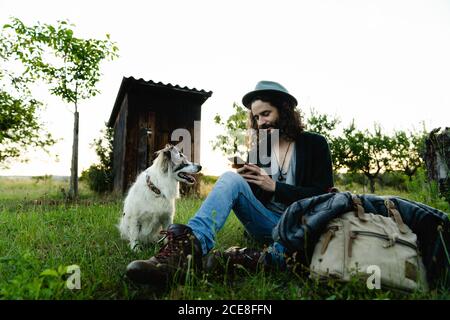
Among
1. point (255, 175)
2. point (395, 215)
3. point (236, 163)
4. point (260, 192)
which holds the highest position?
point (236, 163)

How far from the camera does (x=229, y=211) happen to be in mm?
2309

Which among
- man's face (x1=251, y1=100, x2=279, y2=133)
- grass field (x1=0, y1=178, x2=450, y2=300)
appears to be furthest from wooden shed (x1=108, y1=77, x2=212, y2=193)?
man's face (x1=251, y1=100, x2=279, y2=133)

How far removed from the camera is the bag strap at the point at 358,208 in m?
1.78

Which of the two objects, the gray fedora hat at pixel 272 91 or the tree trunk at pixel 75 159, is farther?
the tree trunk at pixel 75 159

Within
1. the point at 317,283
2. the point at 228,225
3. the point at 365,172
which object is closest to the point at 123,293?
the point at 317,283

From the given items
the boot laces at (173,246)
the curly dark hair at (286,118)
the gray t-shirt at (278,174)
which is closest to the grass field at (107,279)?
the boot laces at (173,246)

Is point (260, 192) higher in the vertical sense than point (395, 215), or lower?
higher

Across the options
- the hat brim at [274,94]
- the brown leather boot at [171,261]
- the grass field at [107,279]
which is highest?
the hat brim at [274,94]

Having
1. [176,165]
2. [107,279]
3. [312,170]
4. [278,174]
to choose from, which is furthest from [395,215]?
[176,165]

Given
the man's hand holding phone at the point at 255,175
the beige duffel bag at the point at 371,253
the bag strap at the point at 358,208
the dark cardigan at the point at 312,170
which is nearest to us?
the beige duffel bag at the point at 371,253

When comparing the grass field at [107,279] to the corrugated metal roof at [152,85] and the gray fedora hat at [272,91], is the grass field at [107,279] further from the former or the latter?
the corrugated metal roof at [152,85]

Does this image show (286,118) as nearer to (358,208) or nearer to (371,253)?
(358,208)

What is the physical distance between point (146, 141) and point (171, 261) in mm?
7952
